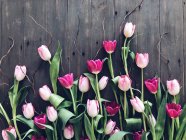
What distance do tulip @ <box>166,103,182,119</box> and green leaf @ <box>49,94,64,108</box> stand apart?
53 centimetres

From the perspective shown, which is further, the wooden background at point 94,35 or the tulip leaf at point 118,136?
the wooden background at point 94,35

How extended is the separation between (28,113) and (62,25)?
49cm

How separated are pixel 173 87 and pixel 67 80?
529mm

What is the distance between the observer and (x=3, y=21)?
235 cm

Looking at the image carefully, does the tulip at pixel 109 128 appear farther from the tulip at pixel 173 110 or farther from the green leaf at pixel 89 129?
the tulip at pixel 173 110

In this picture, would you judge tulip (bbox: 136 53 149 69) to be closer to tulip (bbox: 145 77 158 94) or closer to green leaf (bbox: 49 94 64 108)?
tulip (bbox: 145 77 158 94)

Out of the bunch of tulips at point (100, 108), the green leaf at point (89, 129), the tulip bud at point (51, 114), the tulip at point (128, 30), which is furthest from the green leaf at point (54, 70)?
the tulip at point (128, 30)

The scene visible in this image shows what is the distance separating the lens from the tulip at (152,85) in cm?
221

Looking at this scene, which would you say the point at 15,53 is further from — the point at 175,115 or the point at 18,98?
the point at 175,115

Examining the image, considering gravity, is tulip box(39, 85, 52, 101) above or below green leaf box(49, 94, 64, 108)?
above

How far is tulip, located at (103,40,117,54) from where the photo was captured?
7.37 ft

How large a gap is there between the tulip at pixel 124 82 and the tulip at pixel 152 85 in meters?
0.09

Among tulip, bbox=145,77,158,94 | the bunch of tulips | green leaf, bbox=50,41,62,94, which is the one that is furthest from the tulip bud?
tulip, bbox=145,77,158,94

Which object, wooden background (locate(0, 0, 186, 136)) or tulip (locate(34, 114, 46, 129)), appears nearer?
tulip (locate(34, 114, 46, 129))
